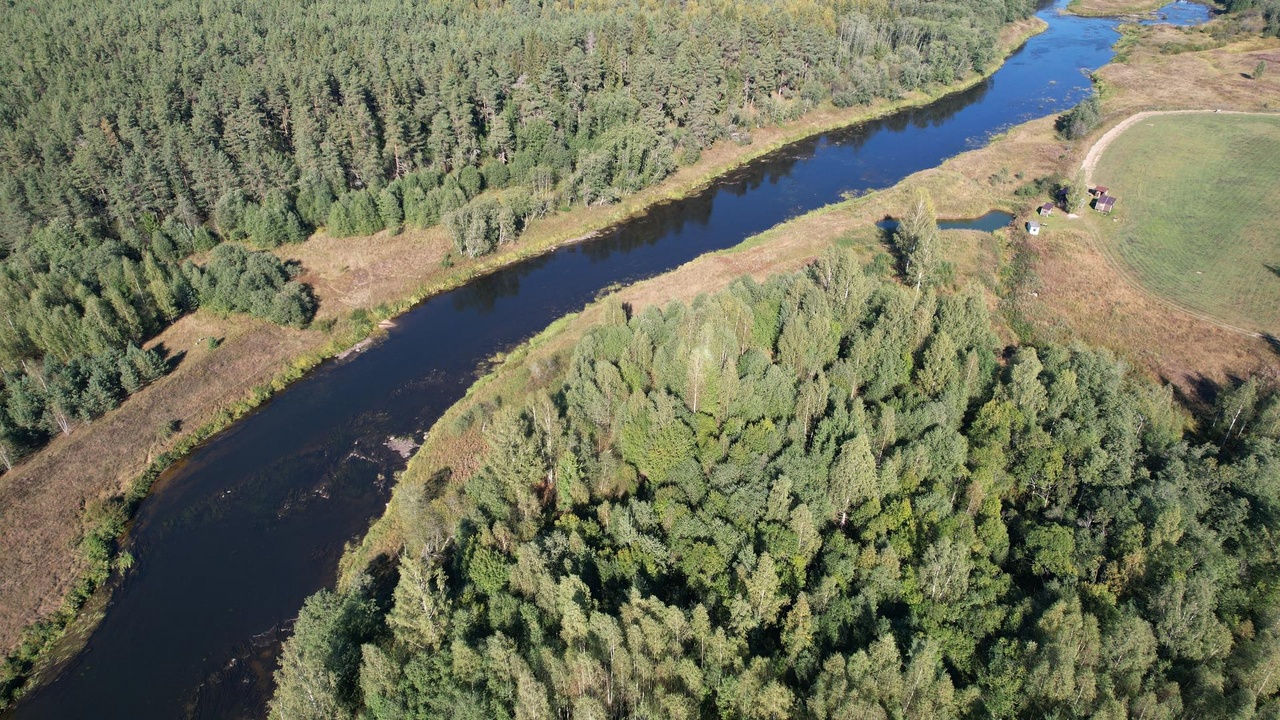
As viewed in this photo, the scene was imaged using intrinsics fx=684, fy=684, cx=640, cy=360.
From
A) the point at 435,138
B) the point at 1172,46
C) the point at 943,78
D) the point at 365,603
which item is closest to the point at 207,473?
the point at 365,603

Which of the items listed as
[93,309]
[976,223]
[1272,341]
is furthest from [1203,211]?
[93,309]

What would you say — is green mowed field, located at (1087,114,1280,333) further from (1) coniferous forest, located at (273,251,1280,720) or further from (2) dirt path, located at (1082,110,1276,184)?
(1) coniferous forest, located at (273,251,1280,720)

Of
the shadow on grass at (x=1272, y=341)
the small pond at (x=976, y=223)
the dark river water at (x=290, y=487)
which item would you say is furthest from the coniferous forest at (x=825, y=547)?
the small pond at (x=976, y=223)

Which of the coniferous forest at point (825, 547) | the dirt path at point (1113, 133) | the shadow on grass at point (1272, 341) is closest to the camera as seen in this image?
the coniferous forest at point (825, 547)

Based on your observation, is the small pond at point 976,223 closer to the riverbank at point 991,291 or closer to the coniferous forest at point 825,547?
the riverbank at point 991,291

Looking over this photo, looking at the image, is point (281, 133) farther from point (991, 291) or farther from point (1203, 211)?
point (1203, 211)

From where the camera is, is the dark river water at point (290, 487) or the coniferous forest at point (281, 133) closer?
the dark river water at point (290, 487)

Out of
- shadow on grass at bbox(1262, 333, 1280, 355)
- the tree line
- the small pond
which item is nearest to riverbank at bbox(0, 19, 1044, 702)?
the tree line
